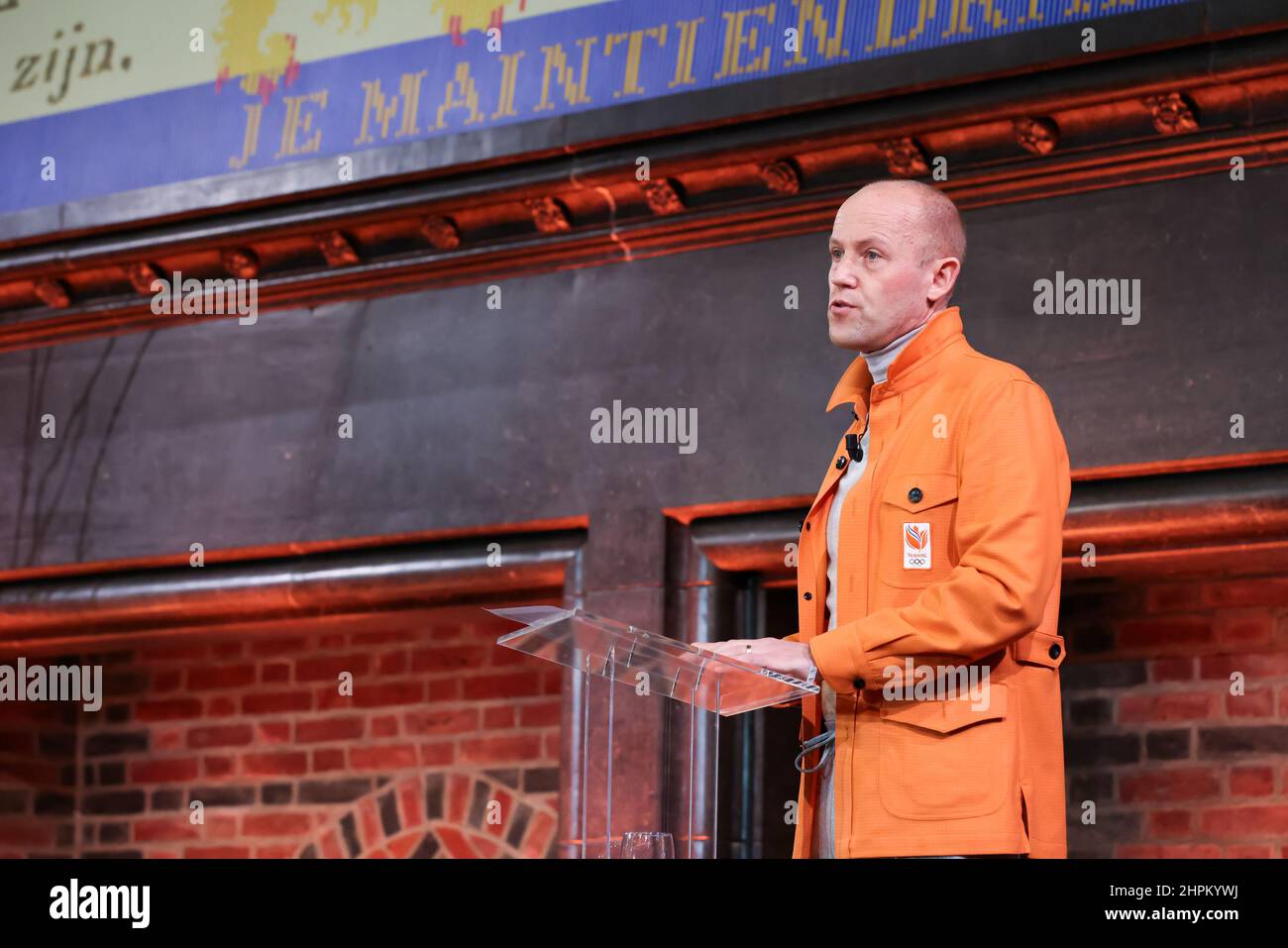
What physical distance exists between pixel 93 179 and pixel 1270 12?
3.27 metres

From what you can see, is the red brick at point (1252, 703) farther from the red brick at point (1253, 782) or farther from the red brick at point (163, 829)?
the red brick at point (163, 829)

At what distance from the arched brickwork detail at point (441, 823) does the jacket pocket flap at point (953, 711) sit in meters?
2.72

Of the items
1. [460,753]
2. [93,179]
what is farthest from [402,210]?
[460,753]

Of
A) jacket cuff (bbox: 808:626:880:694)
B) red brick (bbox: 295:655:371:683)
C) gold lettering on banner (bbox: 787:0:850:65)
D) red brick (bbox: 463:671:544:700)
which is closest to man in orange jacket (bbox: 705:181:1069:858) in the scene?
jacket cuff (bbox: 808:626:880:694)

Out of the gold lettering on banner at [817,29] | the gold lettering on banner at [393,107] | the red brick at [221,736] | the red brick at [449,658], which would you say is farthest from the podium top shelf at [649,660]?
the red brick at [221,736]

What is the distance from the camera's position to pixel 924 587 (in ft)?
8.68

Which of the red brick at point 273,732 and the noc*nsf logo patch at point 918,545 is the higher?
the noc*nsf logo patch at point 918,545

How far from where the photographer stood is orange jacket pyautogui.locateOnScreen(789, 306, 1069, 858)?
2518mm

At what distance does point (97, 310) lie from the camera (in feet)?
17.0

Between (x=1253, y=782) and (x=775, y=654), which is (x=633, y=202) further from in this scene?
(x=775, y=654)

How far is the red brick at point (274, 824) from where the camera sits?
5.55 m

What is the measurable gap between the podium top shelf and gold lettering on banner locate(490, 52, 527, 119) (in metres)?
2.24

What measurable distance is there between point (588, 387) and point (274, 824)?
191 cm

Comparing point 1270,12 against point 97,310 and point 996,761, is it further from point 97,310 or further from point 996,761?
point 97,310
